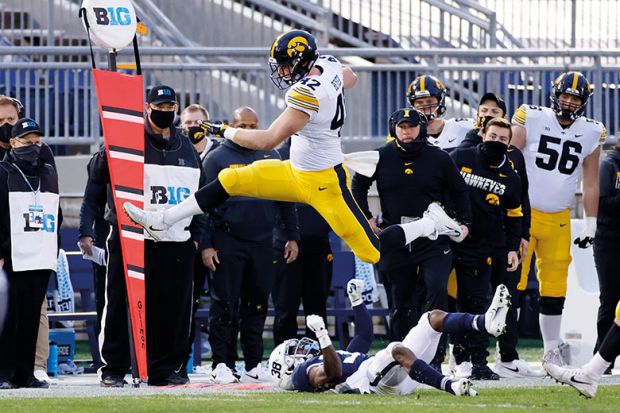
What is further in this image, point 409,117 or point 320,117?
point 409,117

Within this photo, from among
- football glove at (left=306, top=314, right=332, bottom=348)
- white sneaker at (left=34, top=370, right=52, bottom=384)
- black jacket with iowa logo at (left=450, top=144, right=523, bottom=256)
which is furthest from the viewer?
black jacket with iowa logo at (left=450, top=144, right=523, bottom=256)

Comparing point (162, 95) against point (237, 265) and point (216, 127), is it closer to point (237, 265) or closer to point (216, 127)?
point (216, 127)

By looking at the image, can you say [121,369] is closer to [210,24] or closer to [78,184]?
[78,184]

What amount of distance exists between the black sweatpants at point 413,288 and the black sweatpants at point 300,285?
52.9 inches

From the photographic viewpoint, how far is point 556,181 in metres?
12.7

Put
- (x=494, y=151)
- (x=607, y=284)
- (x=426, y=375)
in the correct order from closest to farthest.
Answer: (x=426, y=375)
(x=494, y=151)
(x=607, y=284)

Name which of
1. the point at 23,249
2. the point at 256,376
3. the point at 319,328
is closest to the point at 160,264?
the point at 23,249

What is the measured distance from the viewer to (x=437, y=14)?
18016mm

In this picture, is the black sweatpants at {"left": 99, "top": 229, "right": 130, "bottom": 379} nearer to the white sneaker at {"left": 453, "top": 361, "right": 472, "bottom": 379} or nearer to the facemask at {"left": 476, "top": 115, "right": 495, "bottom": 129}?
the white sneaker at {"left": 453, "top": 361, "right": 472, "bottom": 379}

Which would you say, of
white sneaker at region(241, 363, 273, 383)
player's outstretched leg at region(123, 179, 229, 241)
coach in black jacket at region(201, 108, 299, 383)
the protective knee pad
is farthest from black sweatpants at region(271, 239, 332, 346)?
player's outstretched leg at region(123, 179, 229, 241)

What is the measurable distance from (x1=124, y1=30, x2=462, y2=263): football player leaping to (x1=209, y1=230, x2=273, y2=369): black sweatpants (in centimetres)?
136

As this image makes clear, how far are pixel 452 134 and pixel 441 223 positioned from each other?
159cm

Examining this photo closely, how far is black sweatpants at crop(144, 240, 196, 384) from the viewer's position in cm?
1123

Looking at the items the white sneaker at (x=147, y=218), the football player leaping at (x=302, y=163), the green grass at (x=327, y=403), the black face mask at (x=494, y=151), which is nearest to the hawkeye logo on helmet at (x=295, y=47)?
the football player leaping at (x=302, y=163)
